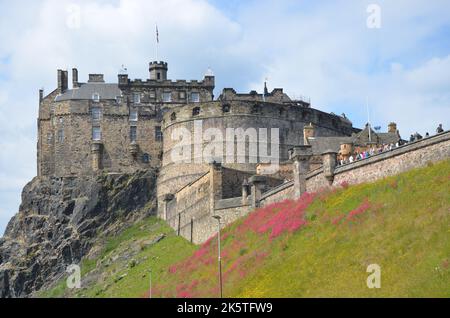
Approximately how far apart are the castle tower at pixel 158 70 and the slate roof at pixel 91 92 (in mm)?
4083

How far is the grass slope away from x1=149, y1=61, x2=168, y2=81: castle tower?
37.8m

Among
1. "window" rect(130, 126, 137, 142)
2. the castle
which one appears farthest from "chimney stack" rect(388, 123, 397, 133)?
"window" rect(130, 126, 137, 142)

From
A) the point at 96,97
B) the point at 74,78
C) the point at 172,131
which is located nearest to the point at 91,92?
the point at 96,97

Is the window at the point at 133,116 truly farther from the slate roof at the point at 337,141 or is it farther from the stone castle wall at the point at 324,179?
the slate roof at the point at 337,141

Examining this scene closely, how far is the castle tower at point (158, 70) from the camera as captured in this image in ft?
342

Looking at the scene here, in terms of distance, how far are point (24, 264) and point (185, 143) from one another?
1947 centimetres

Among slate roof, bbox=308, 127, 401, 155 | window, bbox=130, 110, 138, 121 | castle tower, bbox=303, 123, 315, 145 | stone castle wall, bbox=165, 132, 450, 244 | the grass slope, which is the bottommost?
the grass slope

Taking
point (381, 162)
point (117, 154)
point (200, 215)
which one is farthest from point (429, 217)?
point (117, 154)

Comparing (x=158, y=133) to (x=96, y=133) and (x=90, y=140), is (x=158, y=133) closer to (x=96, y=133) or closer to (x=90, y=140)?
(x=96, y=133)

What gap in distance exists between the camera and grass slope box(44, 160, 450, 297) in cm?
4356

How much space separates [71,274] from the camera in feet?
290

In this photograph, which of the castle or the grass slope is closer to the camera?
the grass slope

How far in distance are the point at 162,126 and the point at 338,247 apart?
50.7m

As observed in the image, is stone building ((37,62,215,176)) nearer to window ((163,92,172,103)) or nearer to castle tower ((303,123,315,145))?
window ((163,92,172,103))
